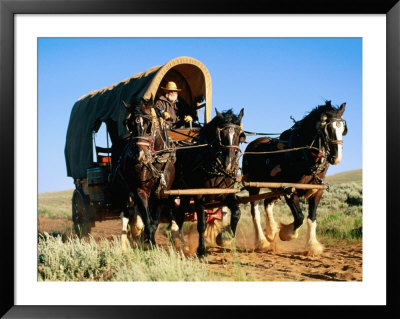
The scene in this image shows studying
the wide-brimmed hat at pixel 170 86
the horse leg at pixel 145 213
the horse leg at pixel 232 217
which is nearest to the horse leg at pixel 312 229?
the horse leg at pixel 232 217

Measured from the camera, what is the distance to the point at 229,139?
27.0ft

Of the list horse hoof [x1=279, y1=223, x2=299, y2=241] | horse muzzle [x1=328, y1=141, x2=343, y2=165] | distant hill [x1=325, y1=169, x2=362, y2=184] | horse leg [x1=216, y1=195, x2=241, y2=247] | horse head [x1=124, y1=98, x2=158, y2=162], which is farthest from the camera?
distant hill [x1=325, y1=169, x2=362, y2=184]

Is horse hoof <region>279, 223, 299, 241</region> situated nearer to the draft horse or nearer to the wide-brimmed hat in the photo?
the draft horse

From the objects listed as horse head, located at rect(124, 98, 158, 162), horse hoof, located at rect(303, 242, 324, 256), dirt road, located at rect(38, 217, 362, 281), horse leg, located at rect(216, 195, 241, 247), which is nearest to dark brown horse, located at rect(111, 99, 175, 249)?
horse head, located at rect(124, 98, 158, 162)

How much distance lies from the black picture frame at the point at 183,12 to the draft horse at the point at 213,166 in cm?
207

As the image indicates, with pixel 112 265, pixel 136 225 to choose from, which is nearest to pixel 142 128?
pixel 136 225

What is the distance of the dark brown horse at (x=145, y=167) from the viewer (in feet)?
26.4

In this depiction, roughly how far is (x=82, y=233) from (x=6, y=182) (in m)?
4.44

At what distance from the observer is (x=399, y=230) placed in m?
6.73

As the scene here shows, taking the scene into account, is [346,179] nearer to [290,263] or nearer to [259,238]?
[259,238]

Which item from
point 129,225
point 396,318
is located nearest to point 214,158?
point 129,225

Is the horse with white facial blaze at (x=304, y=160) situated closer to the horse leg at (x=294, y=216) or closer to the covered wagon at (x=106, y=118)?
the horse leg at (x=294, y=216)

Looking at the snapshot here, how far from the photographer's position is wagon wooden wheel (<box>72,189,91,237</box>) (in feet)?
35.2

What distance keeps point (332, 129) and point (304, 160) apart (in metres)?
0.78
